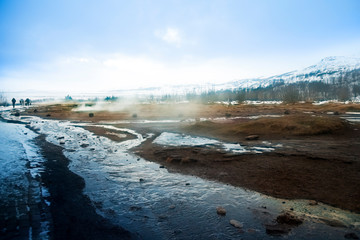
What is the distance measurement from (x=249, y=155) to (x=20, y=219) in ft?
30.4

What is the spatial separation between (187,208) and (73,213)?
10.1ft

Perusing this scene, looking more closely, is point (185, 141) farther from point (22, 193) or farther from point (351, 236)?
point (351, 236)

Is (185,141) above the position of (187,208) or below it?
above

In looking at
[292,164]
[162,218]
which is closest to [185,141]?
[292,164]

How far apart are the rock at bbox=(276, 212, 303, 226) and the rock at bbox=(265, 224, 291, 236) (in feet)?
0.57

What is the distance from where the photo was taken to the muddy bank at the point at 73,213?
447 centimetres

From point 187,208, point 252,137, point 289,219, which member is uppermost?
point 252,137

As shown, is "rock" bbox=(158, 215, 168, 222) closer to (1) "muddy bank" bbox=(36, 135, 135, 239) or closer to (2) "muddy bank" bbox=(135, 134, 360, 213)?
(1) "muddy bank" bbox=(36, 135, 135, 239)

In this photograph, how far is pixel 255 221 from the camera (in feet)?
16.1

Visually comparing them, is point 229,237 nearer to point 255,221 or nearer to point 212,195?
point 255,221

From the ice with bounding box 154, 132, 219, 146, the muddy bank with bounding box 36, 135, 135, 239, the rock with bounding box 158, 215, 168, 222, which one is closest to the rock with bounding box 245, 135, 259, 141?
the ice with bounding box 154, 132, 219, 146

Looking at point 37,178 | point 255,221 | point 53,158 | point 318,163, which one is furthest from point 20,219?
point 318,163

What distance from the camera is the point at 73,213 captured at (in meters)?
5.32

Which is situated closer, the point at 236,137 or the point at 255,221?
the point at 255,221
